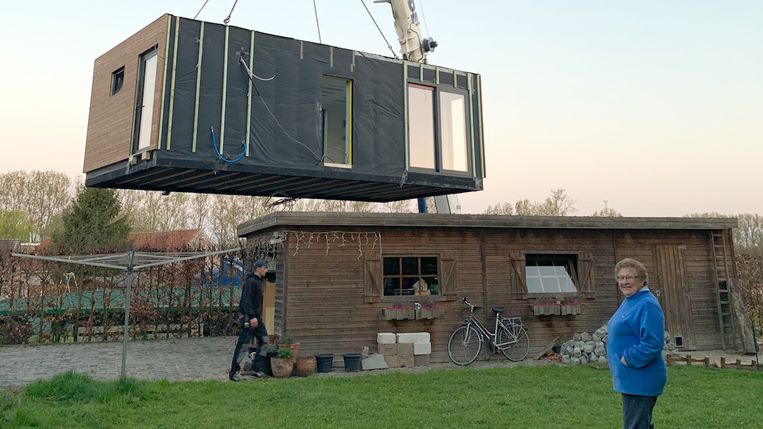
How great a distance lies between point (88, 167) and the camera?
36.0 ft

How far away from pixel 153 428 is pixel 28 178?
42006 mm

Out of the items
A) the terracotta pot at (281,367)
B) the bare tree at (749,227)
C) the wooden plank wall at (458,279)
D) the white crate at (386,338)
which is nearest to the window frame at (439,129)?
the wooden plank wall at (458,279)

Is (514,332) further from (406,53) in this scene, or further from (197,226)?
(197,226)

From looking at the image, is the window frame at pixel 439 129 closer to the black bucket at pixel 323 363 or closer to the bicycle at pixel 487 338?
the bicycle at pixel 487 338

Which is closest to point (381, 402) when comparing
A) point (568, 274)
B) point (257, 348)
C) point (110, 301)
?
point (257, 348)

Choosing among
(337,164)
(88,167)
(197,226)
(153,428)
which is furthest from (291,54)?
(197,226)

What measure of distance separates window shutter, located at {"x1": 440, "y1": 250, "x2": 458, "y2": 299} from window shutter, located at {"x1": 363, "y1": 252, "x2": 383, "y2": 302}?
1386 mm

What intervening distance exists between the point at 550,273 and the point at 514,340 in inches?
A: 76.3

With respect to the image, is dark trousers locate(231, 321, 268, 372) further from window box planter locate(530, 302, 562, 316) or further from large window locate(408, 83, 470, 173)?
window box planter locate(530, 302, 562, 316)

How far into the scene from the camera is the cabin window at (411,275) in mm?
10945

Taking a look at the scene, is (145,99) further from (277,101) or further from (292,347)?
(292,347)

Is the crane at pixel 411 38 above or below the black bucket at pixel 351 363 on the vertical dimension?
above

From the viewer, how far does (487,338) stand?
11102 mm

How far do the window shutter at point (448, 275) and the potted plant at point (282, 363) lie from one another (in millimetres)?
3517
